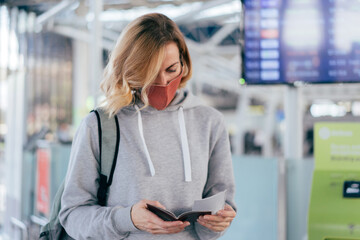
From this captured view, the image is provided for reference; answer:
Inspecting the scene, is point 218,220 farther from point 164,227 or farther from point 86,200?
point 86,200

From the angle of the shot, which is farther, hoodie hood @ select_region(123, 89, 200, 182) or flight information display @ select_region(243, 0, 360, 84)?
flight information display @ select_region(243, 0, 360, 84)

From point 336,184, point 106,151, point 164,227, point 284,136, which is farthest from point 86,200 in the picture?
point 284,136

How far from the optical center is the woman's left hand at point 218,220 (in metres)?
1.39

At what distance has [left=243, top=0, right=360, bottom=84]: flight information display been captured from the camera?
2.66 metres

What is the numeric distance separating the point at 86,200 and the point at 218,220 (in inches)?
17.2

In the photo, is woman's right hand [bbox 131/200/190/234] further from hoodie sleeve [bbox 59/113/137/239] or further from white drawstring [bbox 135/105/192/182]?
white drawstring [bbox 135/105/192/182]

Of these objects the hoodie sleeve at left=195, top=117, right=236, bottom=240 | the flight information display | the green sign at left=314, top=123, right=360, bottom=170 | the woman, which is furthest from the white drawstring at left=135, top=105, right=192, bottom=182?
the flight information display

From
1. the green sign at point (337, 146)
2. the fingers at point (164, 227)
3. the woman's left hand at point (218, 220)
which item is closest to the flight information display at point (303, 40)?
the green sign at point (337, 146)

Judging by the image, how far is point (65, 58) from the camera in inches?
413

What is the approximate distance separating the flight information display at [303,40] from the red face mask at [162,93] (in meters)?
1.36

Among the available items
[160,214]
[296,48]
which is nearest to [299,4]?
[296,48]

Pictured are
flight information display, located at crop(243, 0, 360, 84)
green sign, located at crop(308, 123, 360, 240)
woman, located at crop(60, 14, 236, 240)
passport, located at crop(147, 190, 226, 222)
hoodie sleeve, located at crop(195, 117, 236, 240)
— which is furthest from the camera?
flight information display, located at crop(243, 0, 360, 84)

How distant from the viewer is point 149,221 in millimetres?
1340

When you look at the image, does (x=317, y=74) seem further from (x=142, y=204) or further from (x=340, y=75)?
(x=142, y=204)
